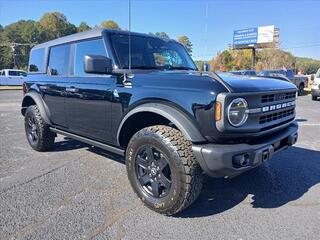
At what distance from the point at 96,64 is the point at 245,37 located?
52699 millimetres

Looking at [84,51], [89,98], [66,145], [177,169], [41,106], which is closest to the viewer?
[177,169]

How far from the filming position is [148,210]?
3.69 m

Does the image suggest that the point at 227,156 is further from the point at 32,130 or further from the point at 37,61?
the point at 37,61

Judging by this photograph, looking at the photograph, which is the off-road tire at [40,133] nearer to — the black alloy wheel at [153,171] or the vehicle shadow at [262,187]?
the black alloy wheel at [153,171]

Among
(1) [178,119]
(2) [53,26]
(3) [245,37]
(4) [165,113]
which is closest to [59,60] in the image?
(4) [165,113]

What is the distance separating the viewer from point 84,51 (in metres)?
4.80

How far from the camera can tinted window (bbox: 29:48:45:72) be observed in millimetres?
6071

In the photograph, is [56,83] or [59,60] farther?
[59,60]

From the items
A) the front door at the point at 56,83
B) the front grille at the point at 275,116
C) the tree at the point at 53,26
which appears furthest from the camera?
the tree at the point at 53,26

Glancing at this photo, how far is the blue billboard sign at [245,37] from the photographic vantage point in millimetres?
51919

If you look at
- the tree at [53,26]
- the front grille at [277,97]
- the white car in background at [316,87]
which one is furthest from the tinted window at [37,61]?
the tree at [53,26]

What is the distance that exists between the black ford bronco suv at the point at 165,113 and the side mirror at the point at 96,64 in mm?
11

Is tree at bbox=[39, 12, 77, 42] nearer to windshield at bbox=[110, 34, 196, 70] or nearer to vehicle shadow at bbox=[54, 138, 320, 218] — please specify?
windshield at bbox=[110, 34, 196, 70]

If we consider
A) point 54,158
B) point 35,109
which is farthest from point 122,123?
point 35,109
